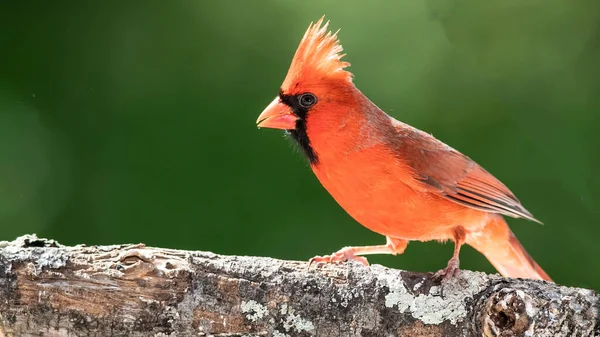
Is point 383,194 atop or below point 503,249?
atop

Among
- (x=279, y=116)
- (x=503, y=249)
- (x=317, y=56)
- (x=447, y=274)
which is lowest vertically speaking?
(x=447, y=274)

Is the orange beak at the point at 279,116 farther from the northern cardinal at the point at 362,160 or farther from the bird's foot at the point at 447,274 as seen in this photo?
the bird's foot at the point at 447,274

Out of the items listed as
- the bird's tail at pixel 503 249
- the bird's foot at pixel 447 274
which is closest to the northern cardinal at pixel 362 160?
the bird's tail at pixel 503 249

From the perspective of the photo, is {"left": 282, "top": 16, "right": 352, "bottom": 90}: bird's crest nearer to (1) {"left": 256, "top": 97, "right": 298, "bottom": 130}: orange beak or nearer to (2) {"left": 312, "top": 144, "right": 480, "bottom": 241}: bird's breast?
(1) {"left": 256, "top": 97, "right": 298, "bottom": 130}: orange beak

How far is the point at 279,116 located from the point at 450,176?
57 centimetres

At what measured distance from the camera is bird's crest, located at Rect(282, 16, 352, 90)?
2.35 meters

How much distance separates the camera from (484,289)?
1.96 metres

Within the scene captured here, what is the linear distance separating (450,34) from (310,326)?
2095 mm

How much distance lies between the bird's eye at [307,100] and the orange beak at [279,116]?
4 cm

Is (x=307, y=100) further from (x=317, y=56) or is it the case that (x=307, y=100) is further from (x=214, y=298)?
(x=214, y=298)

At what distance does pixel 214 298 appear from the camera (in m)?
1.96

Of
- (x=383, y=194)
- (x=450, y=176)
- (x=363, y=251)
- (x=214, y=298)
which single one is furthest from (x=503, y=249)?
(x=214, y=298)

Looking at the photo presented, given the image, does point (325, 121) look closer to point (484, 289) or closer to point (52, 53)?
point (484, 289)

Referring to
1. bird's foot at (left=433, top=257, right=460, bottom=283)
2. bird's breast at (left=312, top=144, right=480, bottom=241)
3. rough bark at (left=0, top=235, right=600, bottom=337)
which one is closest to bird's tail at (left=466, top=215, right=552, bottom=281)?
bird's breast at (left=312, top=144, right=480, bottom=241)
